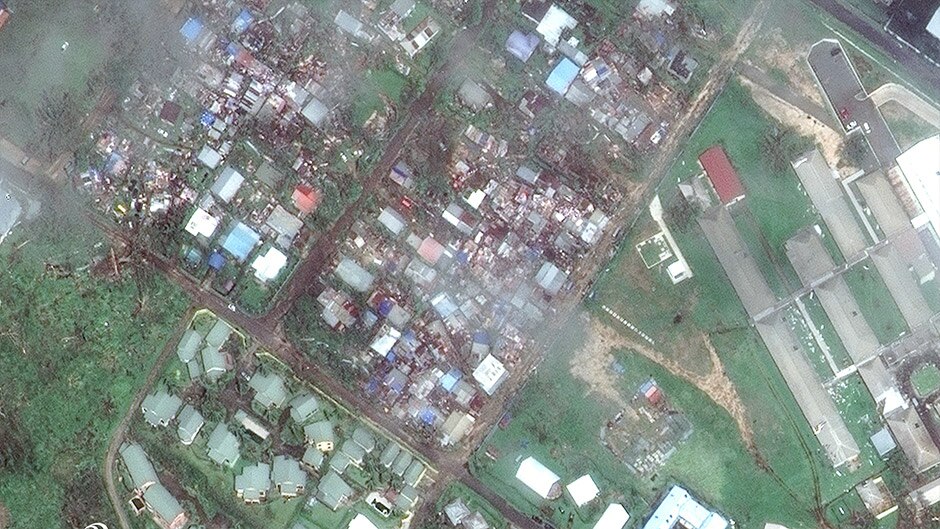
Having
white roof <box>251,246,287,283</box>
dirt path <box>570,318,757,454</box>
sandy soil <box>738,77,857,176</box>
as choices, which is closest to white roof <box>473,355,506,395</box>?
dirt path <box>570,318,757,454</box>

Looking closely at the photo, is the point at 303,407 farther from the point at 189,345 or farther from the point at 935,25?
the point at 935,25

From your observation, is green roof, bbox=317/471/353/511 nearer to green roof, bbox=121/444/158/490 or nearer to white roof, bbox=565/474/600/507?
green roof, bbox=121/444/158/490

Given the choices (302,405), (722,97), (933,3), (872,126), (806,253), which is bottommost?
(302,405)

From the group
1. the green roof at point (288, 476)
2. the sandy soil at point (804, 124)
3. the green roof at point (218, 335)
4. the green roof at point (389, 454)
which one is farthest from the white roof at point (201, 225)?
the sandy soil at point (804, 124)

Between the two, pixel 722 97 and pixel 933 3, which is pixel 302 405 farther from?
pixel 933 3

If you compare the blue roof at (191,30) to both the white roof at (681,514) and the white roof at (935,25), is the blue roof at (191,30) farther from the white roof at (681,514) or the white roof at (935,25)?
the white roof at (935,25)

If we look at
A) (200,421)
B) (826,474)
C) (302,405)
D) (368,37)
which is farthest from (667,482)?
(368,37)

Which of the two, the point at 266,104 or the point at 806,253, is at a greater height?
the point at 806,253
